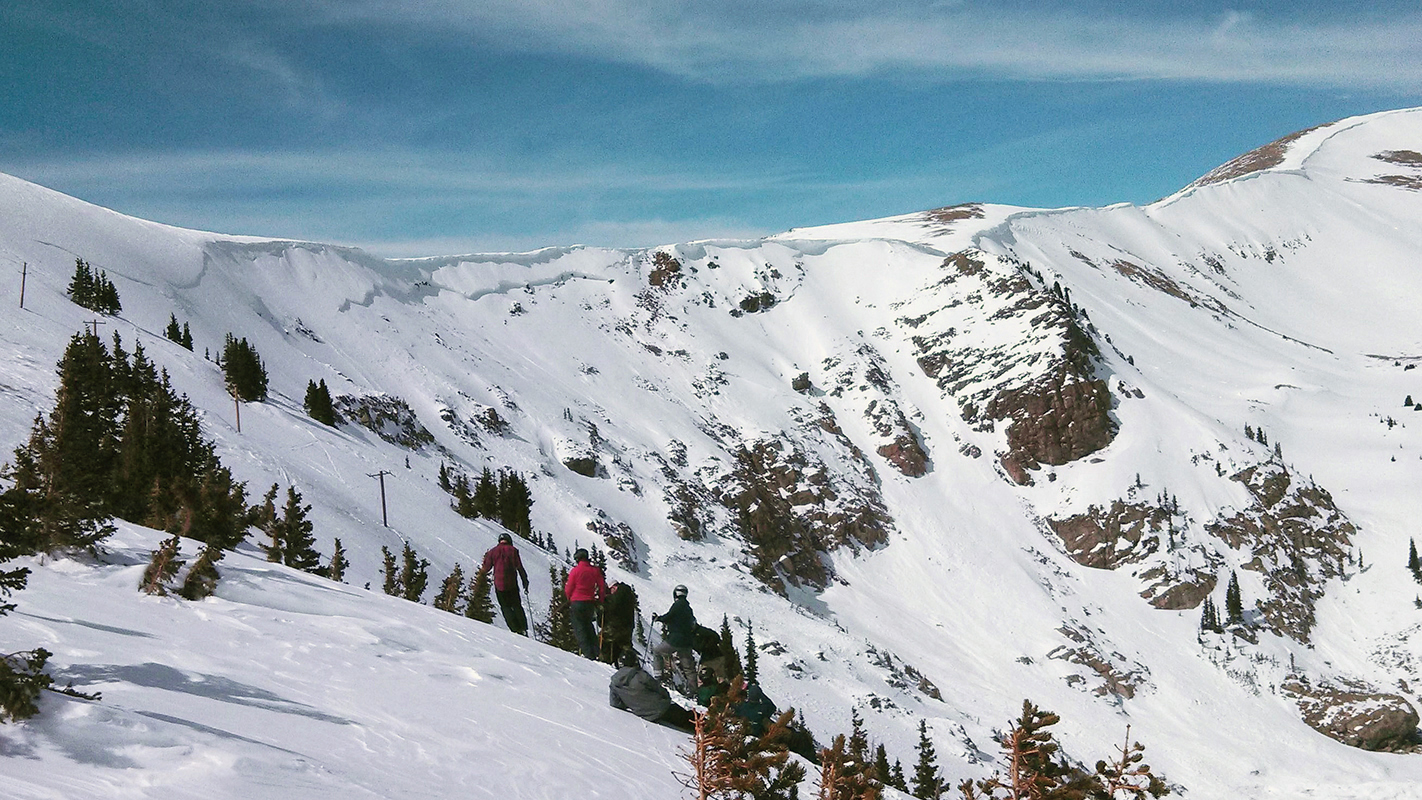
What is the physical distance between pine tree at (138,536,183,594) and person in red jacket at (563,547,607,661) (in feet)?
16.9

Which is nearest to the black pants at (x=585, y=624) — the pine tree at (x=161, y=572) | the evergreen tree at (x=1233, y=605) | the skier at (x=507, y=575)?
the skier at (x=507, y=575)

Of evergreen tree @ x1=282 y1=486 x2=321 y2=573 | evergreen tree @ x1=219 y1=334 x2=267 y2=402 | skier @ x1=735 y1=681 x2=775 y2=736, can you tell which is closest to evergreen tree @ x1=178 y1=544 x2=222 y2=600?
skier @ x1=735 y1=681 x2=775 y2=736

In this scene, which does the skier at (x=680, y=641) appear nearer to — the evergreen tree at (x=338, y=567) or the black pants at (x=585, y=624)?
the black pants at (x=585, y=624)

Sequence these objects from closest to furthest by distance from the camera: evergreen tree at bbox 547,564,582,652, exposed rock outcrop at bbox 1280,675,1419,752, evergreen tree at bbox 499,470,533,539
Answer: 1. evergreen tree at bbox 547,564,582,652
2. evergreen tree at bbox 499,470,533,539
3. exposed rock outcrop at bbox 1280,675,1419,752

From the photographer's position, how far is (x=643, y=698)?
1051 cm

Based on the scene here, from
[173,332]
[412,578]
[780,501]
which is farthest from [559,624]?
[780,501]

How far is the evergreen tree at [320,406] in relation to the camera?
50.1 metres

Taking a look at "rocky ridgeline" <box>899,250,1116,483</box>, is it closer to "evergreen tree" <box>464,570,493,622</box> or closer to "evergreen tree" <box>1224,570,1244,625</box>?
"evergreen tree" <box>1224,570,1244,625</box>

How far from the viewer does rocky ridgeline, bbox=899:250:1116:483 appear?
291 feet

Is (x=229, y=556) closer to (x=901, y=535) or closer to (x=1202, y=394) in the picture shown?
(x=901, y=535)

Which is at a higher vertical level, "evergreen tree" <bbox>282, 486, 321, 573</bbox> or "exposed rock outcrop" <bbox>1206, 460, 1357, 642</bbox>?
"exposed rock outcrop" <bbox>1206, 460, 1357, 642</bbox>

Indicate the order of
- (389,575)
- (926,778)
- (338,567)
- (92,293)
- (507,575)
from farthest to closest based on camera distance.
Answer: (92,293) < (926,778) < (389,575) < (338,567) < (507,575)

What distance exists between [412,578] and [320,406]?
2574 cm

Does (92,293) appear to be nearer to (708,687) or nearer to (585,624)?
(585,624)
